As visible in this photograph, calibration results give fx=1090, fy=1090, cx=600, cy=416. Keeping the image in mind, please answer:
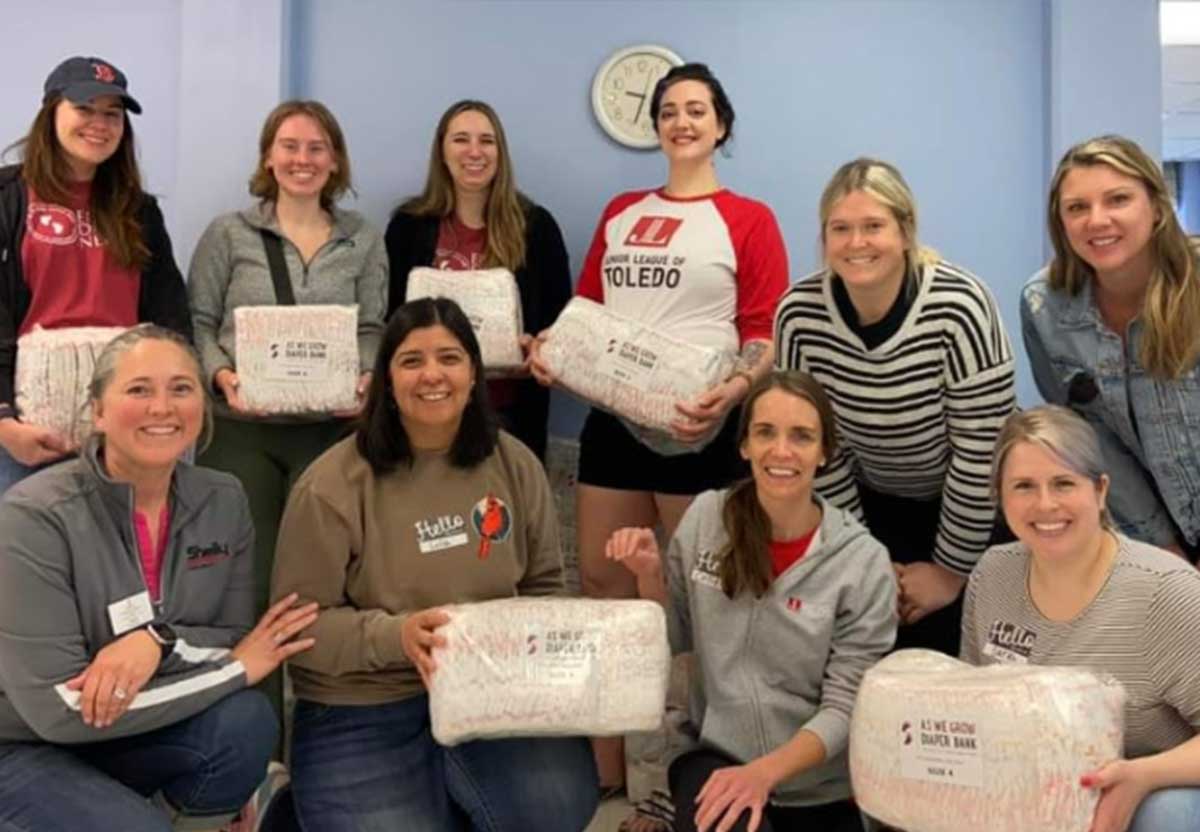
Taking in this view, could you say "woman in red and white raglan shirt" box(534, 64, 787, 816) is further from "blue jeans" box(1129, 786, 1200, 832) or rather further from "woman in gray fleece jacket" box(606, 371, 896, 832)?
"blue jeans" box(1129, 786, 1200, 832)

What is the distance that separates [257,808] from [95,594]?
0.67 metres

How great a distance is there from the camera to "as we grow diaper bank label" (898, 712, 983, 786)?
5.10 feet

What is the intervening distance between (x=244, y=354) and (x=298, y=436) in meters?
0.26

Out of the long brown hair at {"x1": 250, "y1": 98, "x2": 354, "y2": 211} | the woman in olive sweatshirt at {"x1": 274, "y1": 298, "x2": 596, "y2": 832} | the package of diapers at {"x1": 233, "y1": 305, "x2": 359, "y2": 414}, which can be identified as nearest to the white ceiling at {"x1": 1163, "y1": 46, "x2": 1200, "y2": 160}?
the long brown hair at {"x1": 250, "y1": 98, "x2": 354, "y2": 211}

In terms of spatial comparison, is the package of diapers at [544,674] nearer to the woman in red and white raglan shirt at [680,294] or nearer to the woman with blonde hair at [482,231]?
the woman in red and white raglan shirt at [680,294]

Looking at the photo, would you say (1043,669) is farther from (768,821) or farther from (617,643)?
(617,643)

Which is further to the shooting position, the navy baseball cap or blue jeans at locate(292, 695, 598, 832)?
the navy baseball cap

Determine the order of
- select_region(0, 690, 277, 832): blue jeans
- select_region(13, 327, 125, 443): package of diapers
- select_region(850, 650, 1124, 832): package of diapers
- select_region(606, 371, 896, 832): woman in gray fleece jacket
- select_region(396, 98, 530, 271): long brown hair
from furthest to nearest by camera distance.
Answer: select_region(396, 98, 530, 271): long brown hair
select_region(13, 327, 125, 443): package of diapers
select_region(606, 371, 896, 832): woman in gray fleece jacket
select_region(0, 690, 277, 832): blue jeans
select_region(850, 650, 1124, 832): package of diapers

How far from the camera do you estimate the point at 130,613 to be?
1.77 m

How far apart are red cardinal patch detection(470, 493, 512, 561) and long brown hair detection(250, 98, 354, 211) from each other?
3.48 ft

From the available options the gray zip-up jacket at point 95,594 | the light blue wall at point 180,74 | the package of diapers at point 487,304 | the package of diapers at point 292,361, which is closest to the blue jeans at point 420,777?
the gray zip-up jacket at point 95,594

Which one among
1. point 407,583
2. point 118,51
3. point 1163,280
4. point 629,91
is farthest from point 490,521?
point 118,51

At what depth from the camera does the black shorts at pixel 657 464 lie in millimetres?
2525

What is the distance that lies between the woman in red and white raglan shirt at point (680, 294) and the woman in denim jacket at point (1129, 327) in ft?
2.13
